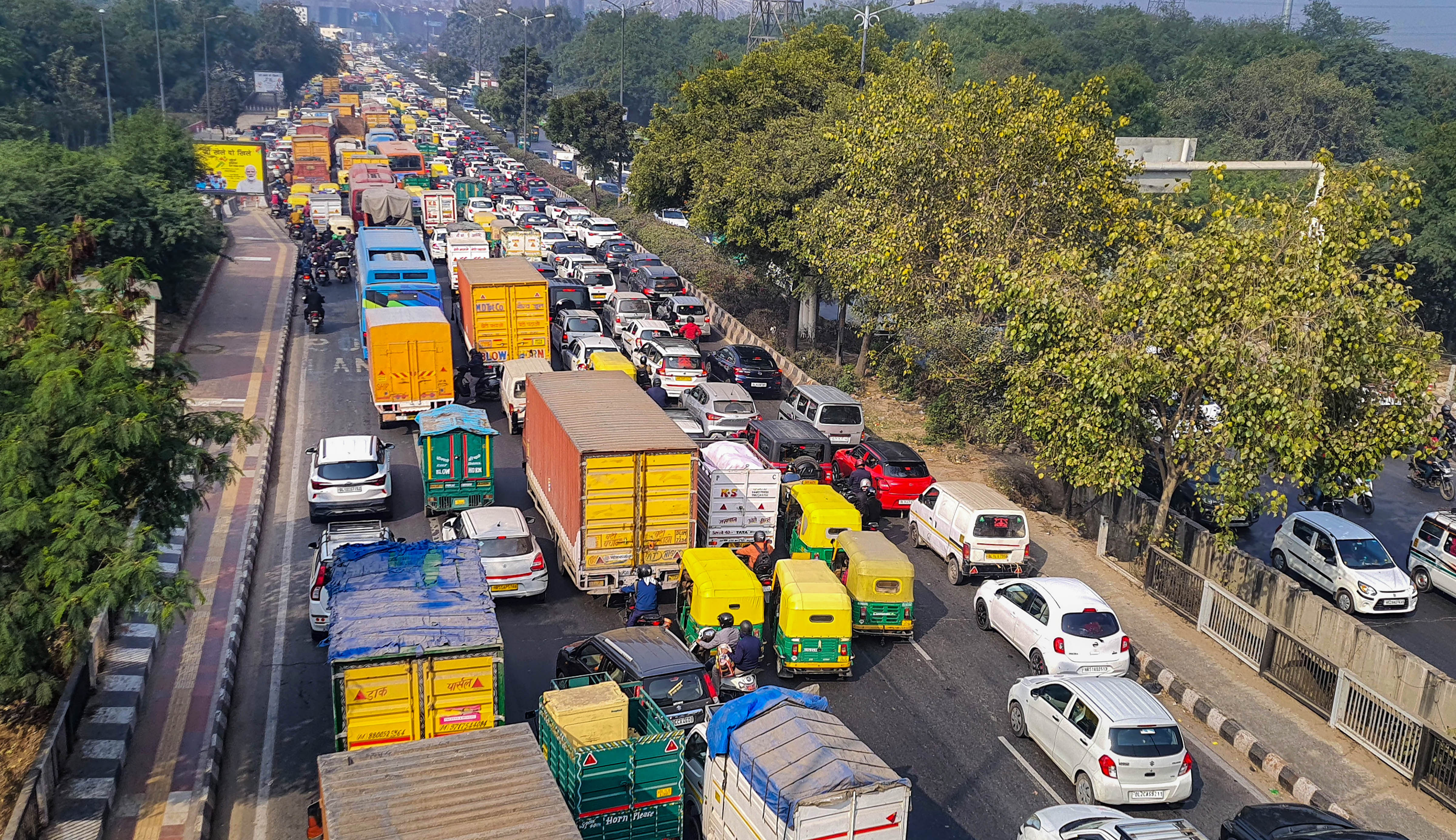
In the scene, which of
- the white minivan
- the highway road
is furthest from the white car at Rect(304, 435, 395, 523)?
the white minivan

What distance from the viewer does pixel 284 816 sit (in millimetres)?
12430

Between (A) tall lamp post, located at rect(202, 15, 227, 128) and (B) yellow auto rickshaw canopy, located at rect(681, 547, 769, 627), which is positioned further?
(A) tall lamp post, located at rect(202, 15, 227, 128)

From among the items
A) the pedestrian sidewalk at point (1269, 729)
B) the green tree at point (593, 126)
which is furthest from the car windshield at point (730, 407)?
the green tree at point (593, 126)

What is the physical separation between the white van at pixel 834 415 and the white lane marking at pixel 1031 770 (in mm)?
10865

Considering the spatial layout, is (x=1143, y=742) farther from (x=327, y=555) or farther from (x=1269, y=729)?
(x=327, y=555)

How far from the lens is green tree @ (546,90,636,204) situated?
69312 mm

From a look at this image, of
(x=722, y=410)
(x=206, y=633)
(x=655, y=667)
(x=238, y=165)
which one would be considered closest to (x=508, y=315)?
(x=722, y=410)

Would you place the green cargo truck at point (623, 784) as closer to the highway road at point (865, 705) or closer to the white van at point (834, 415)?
the highway road at point (865, 705)

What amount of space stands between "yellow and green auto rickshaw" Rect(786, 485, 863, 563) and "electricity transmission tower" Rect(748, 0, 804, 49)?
44.2 meters

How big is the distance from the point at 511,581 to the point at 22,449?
7.74 meters

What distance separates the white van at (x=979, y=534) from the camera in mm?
19531

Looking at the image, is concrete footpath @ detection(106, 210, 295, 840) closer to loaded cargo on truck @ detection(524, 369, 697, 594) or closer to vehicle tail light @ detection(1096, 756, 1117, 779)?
loaded cargo on truck @ detection(524, 369, 697, 594)

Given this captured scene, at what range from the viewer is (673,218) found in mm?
64688

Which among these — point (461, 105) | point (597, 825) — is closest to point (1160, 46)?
point (461, 105)
